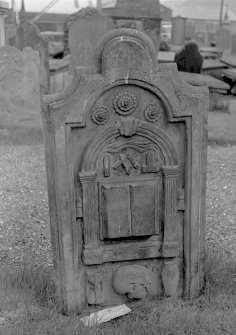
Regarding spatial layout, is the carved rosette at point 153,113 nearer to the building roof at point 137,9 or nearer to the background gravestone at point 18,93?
the background gravestone at point 18,93

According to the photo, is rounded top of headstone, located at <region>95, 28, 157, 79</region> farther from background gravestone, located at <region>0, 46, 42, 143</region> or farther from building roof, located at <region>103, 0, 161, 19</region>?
building roof, located at <region>103, 0, 161, 19</region>

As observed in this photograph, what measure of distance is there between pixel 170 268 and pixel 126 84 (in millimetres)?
1242

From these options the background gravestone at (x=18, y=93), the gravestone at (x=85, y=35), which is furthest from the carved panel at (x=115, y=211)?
the gravestone at (x=85, y=35)

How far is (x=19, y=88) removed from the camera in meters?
8.27

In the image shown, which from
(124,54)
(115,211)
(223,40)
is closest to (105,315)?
(115,211)

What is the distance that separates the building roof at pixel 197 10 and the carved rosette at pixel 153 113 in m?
42.4

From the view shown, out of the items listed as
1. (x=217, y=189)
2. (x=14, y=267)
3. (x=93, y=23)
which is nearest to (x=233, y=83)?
(x=93, y=23)

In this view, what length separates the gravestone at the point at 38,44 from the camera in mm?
9945

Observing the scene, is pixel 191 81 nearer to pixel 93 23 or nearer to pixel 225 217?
pixel 93 23

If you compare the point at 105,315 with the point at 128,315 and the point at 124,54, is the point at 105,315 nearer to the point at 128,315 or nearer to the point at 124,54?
the point at 128,315

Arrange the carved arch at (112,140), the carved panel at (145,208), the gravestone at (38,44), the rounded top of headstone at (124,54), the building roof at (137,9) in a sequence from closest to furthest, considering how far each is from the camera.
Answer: the rounded top of headstone at (124,54) → the carved arch at (112,140) → the carved panel at (145,208) → the gravestone at (38,44) → the building roof at (137,9)

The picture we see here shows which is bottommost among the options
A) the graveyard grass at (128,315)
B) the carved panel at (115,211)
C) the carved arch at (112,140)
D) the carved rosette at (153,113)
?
the graveyard grass at (128,315)

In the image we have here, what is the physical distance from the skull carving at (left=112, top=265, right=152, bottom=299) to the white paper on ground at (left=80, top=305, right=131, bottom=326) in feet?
0.37

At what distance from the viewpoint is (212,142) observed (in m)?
7.89
